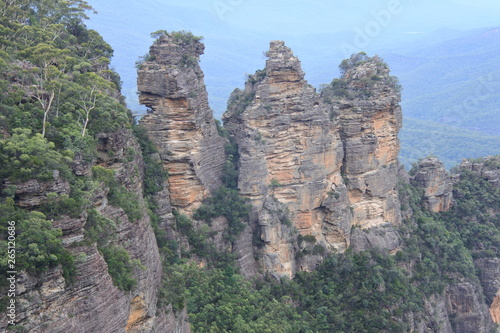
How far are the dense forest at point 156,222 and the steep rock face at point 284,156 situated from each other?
158 cm

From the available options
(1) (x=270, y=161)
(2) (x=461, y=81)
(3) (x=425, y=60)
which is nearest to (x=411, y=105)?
(2) (x=461, y=81)

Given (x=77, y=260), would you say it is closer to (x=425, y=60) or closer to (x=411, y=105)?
(x=411, y=105)

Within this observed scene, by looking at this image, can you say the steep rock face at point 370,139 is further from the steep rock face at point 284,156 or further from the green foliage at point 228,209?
the green foliage at point 228,209

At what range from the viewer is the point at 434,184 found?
157ft

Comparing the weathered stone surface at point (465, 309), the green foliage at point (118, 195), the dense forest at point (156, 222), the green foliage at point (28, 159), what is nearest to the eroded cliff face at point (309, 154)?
the dense forest at point (156, 222)

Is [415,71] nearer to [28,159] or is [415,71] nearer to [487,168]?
[487,168]

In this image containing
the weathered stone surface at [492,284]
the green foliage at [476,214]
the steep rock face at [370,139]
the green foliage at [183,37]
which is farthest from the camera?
the green foliage at [476,214]

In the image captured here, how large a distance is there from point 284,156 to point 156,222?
11534mm

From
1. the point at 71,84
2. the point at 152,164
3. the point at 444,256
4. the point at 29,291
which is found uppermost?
the point at 71,84

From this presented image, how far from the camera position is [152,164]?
31.3 meters

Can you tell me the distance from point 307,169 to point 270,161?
288cm

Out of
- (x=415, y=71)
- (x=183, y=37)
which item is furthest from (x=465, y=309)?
(x=415, y=71)

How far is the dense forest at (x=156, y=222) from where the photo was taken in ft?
56.3

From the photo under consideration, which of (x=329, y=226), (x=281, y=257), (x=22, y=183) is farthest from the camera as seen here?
(x=329, y=226)
